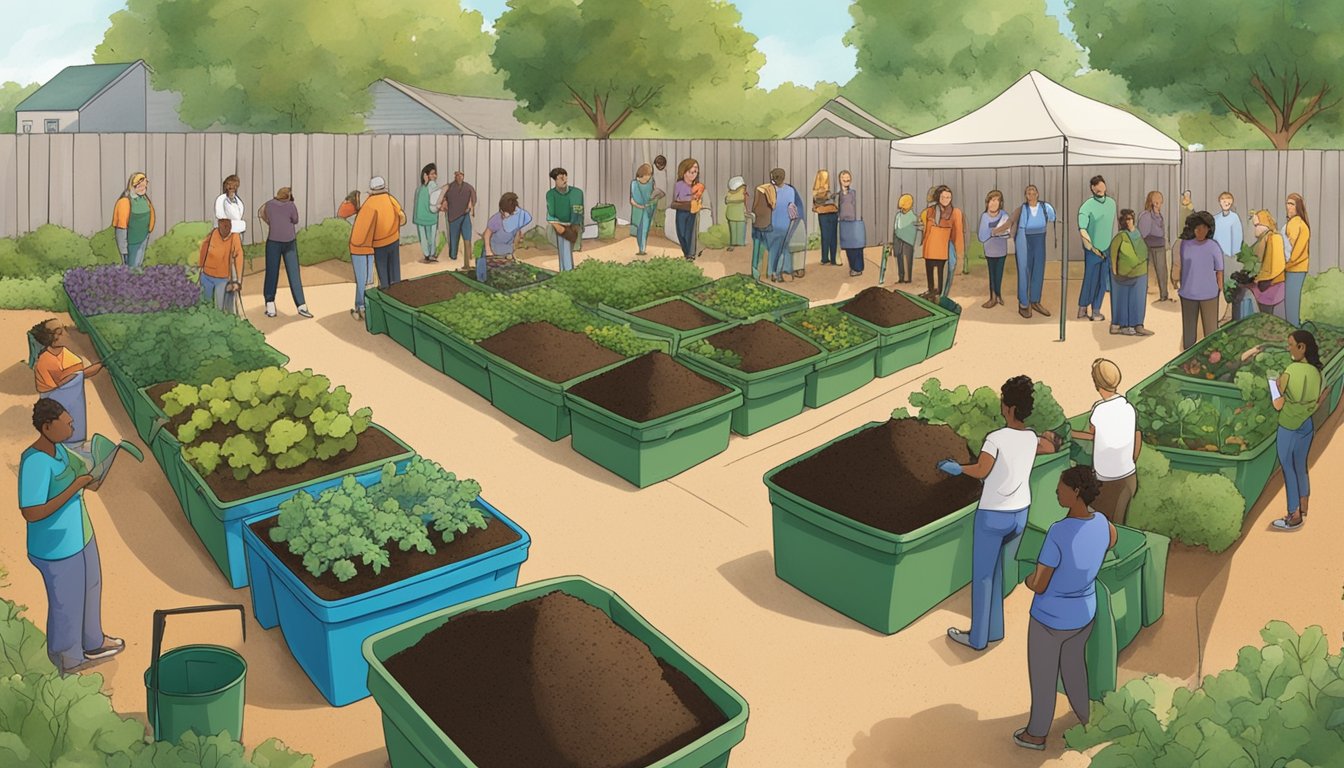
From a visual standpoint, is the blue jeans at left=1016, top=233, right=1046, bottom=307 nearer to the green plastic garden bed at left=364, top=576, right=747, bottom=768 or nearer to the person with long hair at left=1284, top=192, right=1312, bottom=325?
the person with long hair at left=1284, top=192, right=1312, bottom=325

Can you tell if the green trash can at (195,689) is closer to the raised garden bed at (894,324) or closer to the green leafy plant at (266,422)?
the green leafy plant at (266,422)

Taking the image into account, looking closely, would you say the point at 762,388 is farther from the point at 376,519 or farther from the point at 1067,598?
the point at 1067,598

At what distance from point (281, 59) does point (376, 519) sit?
40186mm

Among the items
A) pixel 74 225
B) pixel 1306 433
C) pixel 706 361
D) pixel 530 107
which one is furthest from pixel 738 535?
pixel 530 107

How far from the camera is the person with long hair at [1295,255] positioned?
1272 centimetres

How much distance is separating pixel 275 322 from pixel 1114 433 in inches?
387

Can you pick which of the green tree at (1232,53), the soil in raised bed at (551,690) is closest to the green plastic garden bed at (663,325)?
the soil in raised bed at (551,690)

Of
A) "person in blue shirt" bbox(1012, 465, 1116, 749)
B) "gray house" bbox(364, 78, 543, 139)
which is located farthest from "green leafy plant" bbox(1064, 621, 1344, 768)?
"gray house" bbox(364, 78, 543, 139)

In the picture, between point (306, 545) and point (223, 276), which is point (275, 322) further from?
point (306, 545)

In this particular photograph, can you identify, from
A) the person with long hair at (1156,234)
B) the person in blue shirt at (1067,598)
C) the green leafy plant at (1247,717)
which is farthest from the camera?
the person with long hair at (1156,234)

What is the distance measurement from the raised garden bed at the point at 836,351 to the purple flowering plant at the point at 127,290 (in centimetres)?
622

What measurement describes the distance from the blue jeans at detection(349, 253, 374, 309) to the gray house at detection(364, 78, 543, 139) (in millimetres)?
28697

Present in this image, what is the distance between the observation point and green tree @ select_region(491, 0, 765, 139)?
37.0m

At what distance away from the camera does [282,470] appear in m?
7.73
